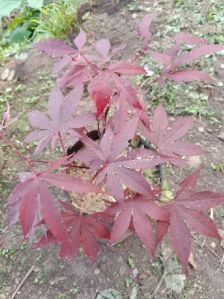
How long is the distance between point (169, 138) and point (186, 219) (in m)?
0.29

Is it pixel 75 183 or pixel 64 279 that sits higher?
pixel 75 183

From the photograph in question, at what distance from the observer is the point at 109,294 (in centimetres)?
154

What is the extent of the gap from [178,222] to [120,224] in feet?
0.53

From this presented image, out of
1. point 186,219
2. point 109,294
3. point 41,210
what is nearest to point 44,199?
point 41,210

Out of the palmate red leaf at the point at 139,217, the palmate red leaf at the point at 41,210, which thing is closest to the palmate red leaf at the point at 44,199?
the palmate red leaf at the point at 41,210

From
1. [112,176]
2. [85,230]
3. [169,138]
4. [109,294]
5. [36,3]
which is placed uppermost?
[112,176]

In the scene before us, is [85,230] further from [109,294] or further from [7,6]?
[7,6]

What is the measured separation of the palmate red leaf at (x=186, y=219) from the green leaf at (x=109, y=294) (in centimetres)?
46

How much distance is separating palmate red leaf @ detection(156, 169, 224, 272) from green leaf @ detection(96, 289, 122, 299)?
461 mm

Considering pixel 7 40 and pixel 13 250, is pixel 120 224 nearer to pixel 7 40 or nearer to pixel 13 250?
pixel 13 250

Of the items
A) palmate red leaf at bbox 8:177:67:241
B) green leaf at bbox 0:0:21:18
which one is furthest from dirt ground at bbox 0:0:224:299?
green leaf at bbox 0:0:21:18

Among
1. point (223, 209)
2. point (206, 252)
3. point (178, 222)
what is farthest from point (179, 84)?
point (178, 222)

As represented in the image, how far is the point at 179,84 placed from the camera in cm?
232

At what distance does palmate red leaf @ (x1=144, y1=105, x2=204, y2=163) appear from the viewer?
1297 millimetres
